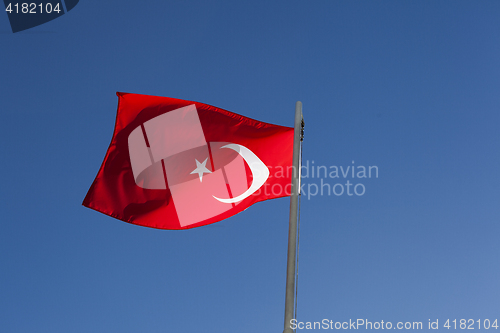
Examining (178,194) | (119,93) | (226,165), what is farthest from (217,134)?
(119,93)

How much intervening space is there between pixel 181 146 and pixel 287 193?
441 cm

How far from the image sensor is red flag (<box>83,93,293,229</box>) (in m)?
15.8

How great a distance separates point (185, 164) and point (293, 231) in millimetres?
6295

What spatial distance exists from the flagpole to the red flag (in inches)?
84.9

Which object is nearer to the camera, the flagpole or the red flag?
the flagpole

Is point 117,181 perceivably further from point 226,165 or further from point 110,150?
point 226,165

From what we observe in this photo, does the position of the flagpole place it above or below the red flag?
below

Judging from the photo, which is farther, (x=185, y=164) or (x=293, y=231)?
(x=185, y=164)

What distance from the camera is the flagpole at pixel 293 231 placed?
11.0 metres

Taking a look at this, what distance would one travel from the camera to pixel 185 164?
57.2ft

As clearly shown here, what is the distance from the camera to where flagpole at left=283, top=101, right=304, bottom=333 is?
1100 cm

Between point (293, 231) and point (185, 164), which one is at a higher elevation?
point (185, 164)

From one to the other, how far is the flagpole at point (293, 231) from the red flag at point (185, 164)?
216cm

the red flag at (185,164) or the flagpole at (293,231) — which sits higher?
the red flag at (185,164)
